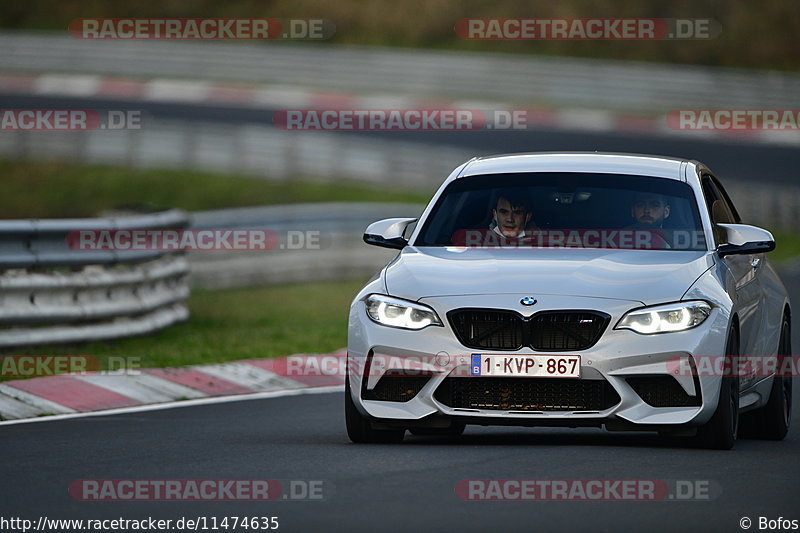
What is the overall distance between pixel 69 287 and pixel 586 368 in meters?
6.28

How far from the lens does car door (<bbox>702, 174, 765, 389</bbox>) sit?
31.1 ft

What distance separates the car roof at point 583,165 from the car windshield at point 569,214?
54mm

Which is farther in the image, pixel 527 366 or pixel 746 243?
pixel 746 243

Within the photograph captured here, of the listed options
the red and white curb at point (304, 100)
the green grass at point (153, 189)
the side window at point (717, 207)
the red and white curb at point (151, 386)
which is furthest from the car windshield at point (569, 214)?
the red and white curb at point (304, 100)

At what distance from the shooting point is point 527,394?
8.84 m

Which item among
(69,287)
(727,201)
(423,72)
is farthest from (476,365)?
(423,72)

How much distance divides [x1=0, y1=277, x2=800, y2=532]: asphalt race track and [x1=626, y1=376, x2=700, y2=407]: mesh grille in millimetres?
258

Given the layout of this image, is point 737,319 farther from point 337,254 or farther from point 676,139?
point 676,139

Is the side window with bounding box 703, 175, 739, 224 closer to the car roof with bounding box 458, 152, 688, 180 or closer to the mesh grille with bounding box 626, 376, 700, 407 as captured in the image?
the car roof with bounding box 458, 152, 688, 180

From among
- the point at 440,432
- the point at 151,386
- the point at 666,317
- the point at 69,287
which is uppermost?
the point at 666,317

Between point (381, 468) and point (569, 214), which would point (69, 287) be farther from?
point (381, 468)

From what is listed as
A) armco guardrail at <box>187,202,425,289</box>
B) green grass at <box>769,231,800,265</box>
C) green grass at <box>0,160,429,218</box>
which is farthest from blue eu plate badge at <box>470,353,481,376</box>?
green grass at <box>0,160,429,218</box>

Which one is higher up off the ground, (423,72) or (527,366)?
→ (423,72)

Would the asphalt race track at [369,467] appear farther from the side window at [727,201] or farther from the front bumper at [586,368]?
the side window at [727,201]
